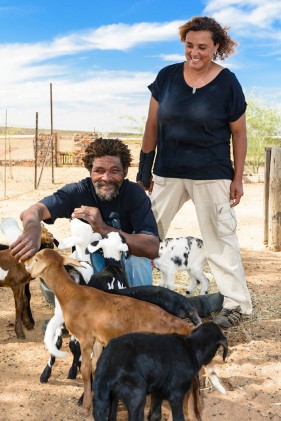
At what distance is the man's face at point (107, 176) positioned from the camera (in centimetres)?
426

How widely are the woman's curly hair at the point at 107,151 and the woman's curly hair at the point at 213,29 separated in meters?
1.25

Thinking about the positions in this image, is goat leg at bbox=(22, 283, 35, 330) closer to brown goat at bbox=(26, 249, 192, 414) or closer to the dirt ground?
the dirt ground

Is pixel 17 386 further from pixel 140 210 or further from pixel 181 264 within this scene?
pixel 181 264

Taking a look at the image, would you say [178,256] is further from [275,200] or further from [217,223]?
[275,200]

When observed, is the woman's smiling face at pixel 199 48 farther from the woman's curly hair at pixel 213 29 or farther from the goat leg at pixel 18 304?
the goat leg at pixel 18 304

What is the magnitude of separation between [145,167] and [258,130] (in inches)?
545

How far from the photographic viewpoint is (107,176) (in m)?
4.25

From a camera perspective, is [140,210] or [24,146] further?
Result: [24,146]

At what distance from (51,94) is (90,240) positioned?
522 inches

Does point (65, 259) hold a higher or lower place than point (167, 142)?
lower

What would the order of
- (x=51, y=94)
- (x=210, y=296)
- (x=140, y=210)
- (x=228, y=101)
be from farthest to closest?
(x=51, y=94) → (x=210, y=296) → (x=228, y=101) → (x=140, y=210)

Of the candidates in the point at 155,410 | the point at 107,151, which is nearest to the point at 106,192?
the point at 107,151

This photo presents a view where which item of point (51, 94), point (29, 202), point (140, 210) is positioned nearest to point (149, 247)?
point (140, 210)

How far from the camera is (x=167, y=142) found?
16.3 feet
